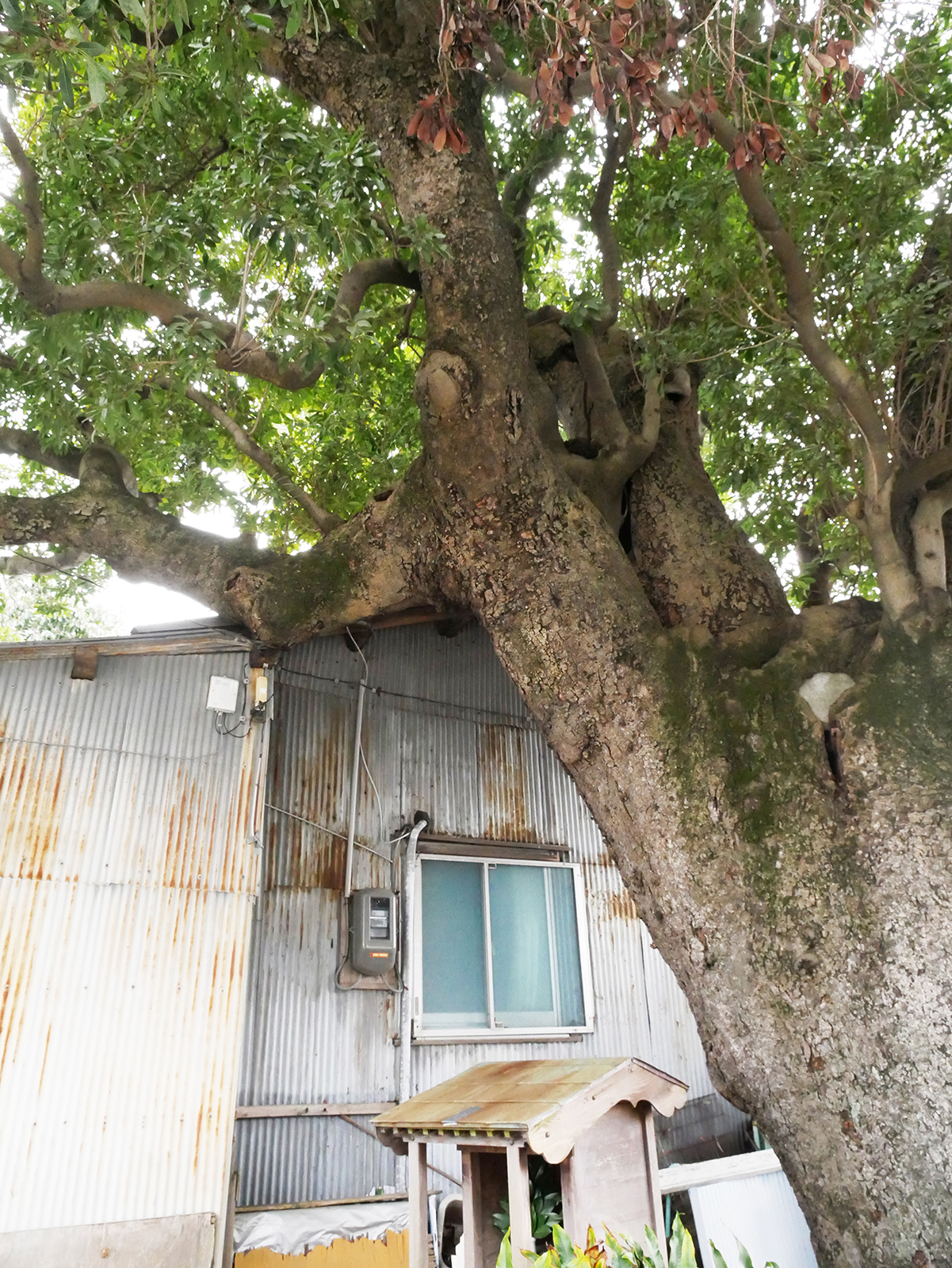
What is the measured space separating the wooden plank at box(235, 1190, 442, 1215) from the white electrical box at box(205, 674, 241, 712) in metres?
3.01

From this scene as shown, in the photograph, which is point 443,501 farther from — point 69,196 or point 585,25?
point 69,196

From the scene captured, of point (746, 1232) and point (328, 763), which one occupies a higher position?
point (328, 763)

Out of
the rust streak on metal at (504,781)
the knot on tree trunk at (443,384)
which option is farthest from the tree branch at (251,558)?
the rust streak on metal at (504,781)

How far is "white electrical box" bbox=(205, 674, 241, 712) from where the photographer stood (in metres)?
5.88

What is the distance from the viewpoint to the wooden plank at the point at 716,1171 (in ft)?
18.2

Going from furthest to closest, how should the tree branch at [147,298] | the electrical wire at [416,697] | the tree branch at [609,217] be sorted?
the electrical wire at [416,697] → the tree branch at [609,217] → the tree branch at [147,298]

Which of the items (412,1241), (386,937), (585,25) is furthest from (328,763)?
(585,25)

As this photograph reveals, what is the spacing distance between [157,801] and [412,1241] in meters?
2.91

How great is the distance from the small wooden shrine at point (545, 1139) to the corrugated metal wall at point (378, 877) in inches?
72.9

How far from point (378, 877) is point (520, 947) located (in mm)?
1384

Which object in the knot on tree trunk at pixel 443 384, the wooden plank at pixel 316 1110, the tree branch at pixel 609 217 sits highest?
the tree branch at pixel 609 217

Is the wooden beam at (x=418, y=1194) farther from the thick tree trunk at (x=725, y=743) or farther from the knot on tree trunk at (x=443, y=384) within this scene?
the knot on tree trunk at (x=443, y=384)

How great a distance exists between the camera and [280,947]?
19.9ft

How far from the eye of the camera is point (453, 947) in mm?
6762
